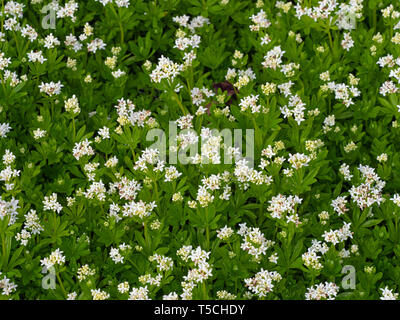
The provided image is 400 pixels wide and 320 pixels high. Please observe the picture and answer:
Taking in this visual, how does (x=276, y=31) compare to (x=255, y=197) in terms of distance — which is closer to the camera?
(x=255, y=197)

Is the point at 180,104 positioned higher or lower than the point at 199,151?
higher

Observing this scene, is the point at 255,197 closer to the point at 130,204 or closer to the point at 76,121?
the point at 130,204

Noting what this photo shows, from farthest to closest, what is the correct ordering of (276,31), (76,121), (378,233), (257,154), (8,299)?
(276,31), (76,121), (257,154), (378,233), (8,299)

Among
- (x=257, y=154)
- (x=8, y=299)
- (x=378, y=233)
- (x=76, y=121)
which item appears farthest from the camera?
(x=76, y=121)

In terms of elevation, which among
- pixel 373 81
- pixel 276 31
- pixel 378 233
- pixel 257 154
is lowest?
pixel 378 233

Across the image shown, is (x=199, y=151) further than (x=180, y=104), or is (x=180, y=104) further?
(x=180, y=104)

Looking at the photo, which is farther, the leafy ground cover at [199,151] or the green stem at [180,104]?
the green stem at [180,104]

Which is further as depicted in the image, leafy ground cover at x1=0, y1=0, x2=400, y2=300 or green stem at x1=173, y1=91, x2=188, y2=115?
green stem at x1=173, y1=91, x2=188, y2=115

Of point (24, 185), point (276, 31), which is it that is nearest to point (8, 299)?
point (24, 185)
